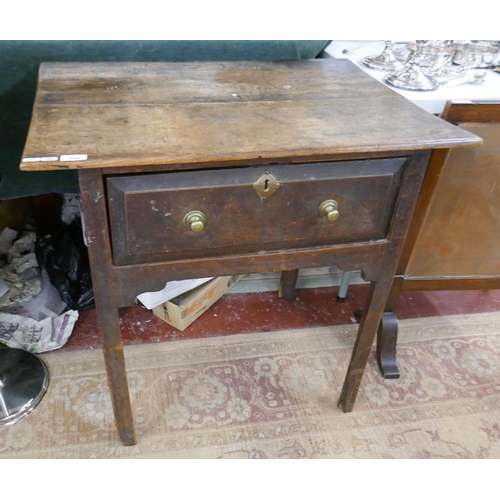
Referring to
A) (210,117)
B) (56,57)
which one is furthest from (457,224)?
(56,57)

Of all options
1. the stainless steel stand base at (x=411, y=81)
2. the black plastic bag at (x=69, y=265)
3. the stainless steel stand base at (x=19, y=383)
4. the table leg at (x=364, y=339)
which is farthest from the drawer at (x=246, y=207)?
the black plastic bag at (x=69, y=265)

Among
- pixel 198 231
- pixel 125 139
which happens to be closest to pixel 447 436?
pixel 198 231

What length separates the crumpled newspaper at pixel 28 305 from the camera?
159cm

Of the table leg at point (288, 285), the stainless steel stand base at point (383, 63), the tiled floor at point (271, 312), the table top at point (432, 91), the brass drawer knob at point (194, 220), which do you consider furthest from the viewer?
the table leg at point (288, 285)

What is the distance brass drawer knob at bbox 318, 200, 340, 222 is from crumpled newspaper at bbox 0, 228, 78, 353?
105 centimetres

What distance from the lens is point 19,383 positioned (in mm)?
1470

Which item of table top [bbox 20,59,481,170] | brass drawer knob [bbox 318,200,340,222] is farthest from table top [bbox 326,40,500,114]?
brass drawer knob [bbox 318,200,340,222]

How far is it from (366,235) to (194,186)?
1.34 feet

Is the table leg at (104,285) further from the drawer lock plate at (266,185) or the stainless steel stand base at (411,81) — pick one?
the stainless steel stand base at (411,81)

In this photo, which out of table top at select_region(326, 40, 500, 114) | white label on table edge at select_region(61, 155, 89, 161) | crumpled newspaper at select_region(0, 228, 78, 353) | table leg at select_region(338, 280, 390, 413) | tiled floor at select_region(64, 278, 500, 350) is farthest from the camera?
tiled floor at select_region(64, 278, 500, 350)

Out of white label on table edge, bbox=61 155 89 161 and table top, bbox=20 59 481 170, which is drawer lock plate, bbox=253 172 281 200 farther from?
white label on table edge, bbox=61 155 89 161

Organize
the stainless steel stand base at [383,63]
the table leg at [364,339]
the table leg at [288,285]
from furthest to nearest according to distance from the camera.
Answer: the table leg at [288,285], the stainless steel stand base at [383,63], the table leg at [364,339]

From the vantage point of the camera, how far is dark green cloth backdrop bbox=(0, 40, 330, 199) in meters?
1.37

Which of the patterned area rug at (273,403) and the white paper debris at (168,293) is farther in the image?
the white paper debris at (168,293)
